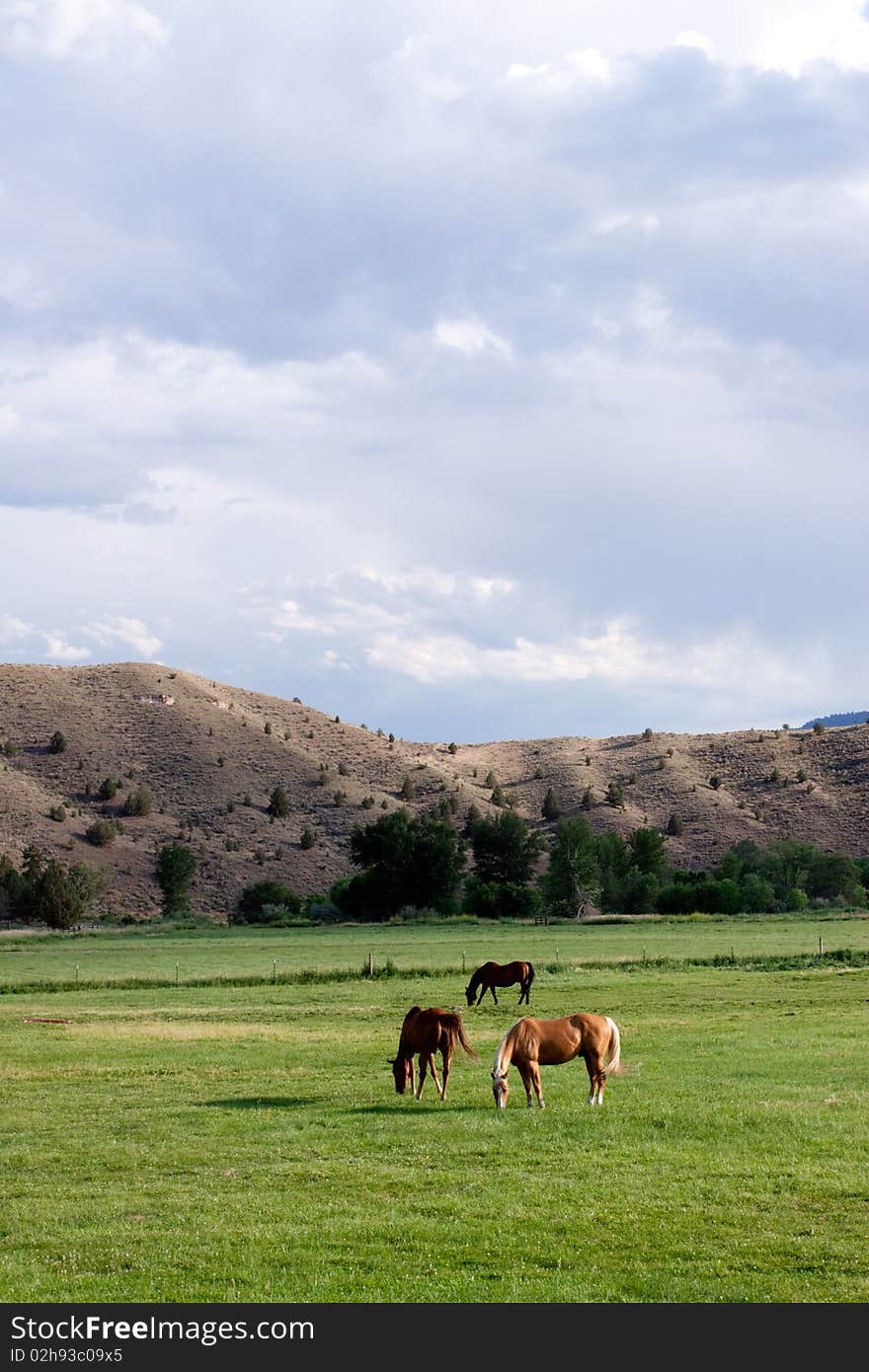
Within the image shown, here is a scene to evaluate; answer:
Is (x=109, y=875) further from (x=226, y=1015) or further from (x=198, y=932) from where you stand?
(x=226, y=1015)

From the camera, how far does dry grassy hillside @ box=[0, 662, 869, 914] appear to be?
117 m

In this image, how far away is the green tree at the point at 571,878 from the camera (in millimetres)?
100125

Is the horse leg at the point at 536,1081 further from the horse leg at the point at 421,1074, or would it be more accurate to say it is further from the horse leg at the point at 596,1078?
the horse leg at the point at 421,1074

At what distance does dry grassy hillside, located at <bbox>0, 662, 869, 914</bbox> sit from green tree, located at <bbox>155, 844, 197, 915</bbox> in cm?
191

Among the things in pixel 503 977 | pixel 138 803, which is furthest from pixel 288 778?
pixel 503 977

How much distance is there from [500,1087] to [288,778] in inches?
4651

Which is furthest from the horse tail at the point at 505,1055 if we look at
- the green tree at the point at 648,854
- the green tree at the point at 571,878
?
the green tree at the point at 648,854

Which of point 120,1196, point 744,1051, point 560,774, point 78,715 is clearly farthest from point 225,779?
point 120,1196

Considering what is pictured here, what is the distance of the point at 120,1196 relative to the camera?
14453 millimetres

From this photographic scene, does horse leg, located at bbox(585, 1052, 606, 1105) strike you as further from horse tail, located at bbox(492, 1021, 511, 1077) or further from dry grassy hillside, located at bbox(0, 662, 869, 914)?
dry grassy hillside, located at bbox(0, 662, 869, 914)

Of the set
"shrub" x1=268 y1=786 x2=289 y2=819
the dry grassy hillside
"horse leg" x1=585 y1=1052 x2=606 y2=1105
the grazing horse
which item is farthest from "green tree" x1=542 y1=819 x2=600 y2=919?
"horse leg" x1=585 y1=1052 x2=606 y2=1105

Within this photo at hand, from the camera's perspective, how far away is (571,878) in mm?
100625

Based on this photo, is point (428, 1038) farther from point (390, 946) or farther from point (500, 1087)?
point (390, 946)

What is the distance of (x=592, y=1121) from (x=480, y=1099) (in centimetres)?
300
